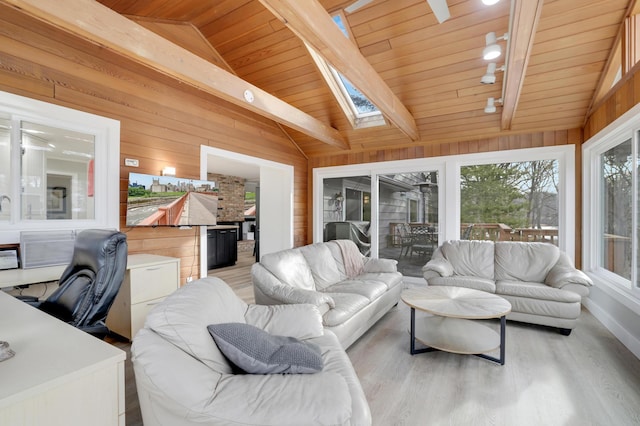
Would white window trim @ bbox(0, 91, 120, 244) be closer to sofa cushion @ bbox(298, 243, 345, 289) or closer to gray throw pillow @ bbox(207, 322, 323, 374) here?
sofa cushion @ bbox(298, 243, 345, 289)

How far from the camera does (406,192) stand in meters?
5.35

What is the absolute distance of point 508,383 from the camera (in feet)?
7.16

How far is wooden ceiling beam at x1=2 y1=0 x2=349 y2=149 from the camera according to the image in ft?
6.19

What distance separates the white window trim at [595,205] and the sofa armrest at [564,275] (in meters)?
0.31

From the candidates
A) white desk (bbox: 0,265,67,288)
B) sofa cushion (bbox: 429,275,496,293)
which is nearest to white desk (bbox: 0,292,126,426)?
white desk (bbox: 0,265,67,288)

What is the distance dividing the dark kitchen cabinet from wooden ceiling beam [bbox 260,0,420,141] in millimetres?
4487

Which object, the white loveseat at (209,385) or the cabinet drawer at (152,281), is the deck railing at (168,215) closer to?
the cabinet drawer at (152,281)

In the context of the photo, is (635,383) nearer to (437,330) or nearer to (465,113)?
(437,330)

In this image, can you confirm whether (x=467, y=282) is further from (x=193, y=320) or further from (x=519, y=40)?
(x=193, y=320)

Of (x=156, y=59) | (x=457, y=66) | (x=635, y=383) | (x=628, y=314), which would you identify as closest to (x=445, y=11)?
(x=457, y=66)

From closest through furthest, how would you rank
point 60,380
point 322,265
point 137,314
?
point 60,380 < point 137,314 < point 322,265

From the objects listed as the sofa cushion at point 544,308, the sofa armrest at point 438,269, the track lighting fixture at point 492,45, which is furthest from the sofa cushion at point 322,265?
the track lighting fixture at point 492,45

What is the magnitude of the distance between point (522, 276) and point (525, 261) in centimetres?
20

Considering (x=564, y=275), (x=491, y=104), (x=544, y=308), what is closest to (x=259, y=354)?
→ (x=544, y=308)
